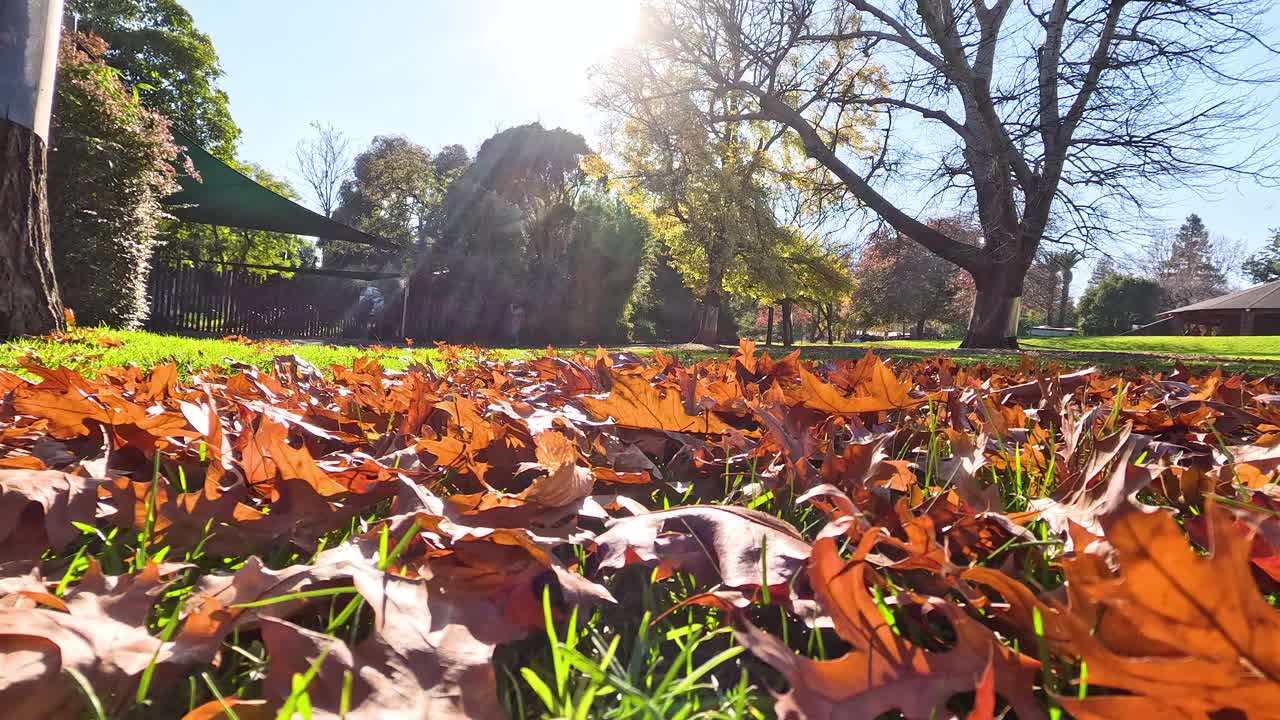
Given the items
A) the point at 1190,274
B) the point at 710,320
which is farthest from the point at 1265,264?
the point at 710,320

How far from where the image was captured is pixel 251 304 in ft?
47.9

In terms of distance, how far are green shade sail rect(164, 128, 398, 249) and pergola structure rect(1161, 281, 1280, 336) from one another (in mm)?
43414

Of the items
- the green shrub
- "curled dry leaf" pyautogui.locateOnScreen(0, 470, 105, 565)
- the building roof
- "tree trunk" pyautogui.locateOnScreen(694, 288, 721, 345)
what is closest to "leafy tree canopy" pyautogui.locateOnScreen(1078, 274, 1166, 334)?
the building roof

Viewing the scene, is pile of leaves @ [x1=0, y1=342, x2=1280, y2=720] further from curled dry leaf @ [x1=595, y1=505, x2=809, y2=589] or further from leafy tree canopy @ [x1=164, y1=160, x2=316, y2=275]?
leafy tree canopy @ [x1=164, y1=160, x2=316, y2=275]

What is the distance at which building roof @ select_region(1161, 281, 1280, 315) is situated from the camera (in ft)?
108

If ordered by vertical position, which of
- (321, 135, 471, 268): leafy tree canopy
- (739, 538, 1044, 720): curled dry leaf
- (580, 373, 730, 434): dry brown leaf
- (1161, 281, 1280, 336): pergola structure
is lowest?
(739, 538, 1044, 720): curled dry leaf

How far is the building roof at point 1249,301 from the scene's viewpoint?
32781mm

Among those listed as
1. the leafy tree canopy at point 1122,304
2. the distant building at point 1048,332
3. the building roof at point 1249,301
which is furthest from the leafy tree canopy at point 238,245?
the distant building at point 1048,332

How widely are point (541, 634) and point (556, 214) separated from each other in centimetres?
2226

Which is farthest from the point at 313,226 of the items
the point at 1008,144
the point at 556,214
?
the point at 1008,144

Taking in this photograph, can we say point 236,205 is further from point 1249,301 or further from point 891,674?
point 1249,301

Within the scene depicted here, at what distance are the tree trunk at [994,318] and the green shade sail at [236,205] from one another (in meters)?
14.9

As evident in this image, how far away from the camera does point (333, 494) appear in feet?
3.21

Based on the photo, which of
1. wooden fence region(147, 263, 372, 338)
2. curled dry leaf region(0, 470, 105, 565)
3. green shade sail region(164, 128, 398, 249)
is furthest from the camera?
green shade sail region(164, 128, 398, 249)
